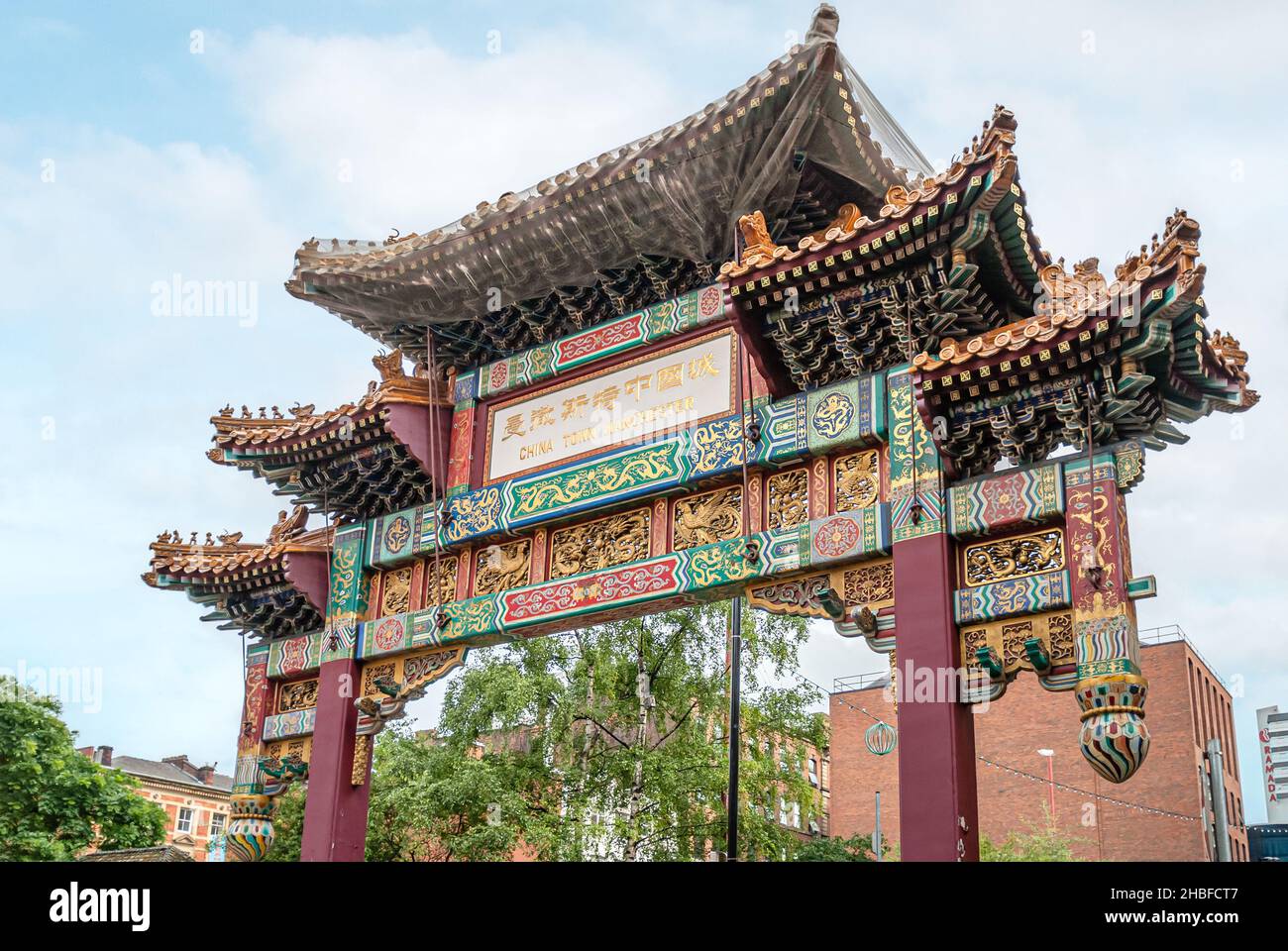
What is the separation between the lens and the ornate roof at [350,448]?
11.5 metres

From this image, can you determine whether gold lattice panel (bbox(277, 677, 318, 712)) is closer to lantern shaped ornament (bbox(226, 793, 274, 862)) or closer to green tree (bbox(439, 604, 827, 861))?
lantern shaped ornament (bbox(226, 793, 274, 862))

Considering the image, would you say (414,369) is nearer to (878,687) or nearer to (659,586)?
(659,586)

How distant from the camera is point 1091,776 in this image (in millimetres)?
28703

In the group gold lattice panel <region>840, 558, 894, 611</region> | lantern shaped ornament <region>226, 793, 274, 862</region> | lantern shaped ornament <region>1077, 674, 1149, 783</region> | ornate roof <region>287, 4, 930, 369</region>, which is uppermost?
ornate roof <region>287, 4, 930, 369</region>

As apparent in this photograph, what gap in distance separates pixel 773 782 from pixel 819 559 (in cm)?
991

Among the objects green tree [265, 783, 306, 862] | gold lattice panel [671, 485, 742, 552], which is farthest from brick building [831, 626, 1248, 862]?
→ gold lattice panel [671, 485, 742, 552]

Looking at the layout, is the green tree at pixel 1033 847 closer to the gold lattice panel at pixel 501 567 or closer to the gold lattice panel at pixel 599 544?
the gold lattice panel at pixel 501 567

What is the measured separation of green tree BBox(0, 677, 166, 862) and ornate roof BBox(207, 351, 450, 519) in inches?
487

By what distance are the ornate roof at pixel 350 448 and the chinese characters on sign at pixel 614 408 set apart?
756 mm

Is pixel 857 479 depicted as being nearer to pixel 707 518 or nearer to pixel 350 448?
pixel 707 518

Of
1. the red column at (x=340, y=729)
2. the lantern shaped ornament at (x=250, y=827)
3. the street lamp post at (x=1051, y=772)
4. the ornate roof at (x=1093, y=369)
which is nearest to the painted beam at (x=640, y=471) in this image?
the red column at (x=340, y=729)

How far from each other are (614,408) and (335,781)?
4.23 m

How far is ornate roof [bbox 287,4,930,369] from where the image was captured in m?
9.55

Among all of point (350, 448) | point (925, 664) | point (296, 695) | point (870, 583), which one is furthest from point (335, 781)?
point (925, 664)
